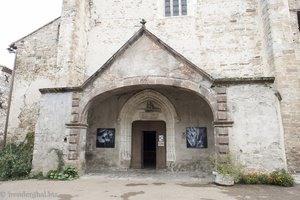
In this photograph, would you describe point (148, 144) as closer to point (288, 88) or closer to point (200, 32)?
point (200, 32)

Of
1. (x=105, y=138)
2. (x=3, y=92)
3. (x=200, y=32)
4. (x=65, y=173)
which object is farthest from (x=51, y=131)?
(x=200, y=32)

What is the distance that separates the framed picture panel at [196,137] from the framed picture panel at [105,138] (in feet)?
11.3

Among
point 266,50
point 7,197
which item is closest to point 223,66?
point 266,50

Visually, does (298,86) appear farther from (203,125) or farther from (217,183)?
(217,183)

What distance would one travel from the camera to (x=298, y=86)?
30.8 feet

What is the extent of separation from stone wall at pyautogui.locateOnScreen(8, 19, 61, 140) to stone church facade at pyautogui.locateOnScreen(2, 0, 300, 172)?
2.4 inches

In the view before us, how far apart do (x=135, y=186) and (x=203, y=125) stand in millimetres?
4502

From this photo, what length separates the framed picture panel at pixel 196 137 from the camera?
9.70 m

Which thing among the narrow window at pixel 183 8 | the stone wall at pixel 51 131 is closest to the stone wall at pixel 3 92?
the stone wall at pixel 51 131

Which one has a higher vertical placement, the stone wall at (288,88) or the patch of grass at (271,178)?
the stone wall at (288,88)

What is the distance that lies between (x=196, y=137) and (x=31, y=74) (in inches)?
383

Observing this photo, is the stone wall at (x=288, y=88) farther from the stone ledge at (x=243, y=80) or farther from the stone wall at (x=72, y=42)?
the stone wall at (x=72, y=42)

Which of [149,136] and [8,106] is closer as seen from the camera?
[149,136]

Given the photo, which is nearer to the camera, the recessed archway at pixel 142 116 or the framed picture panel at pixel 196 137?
the framed picture panel at pixel 196 137
